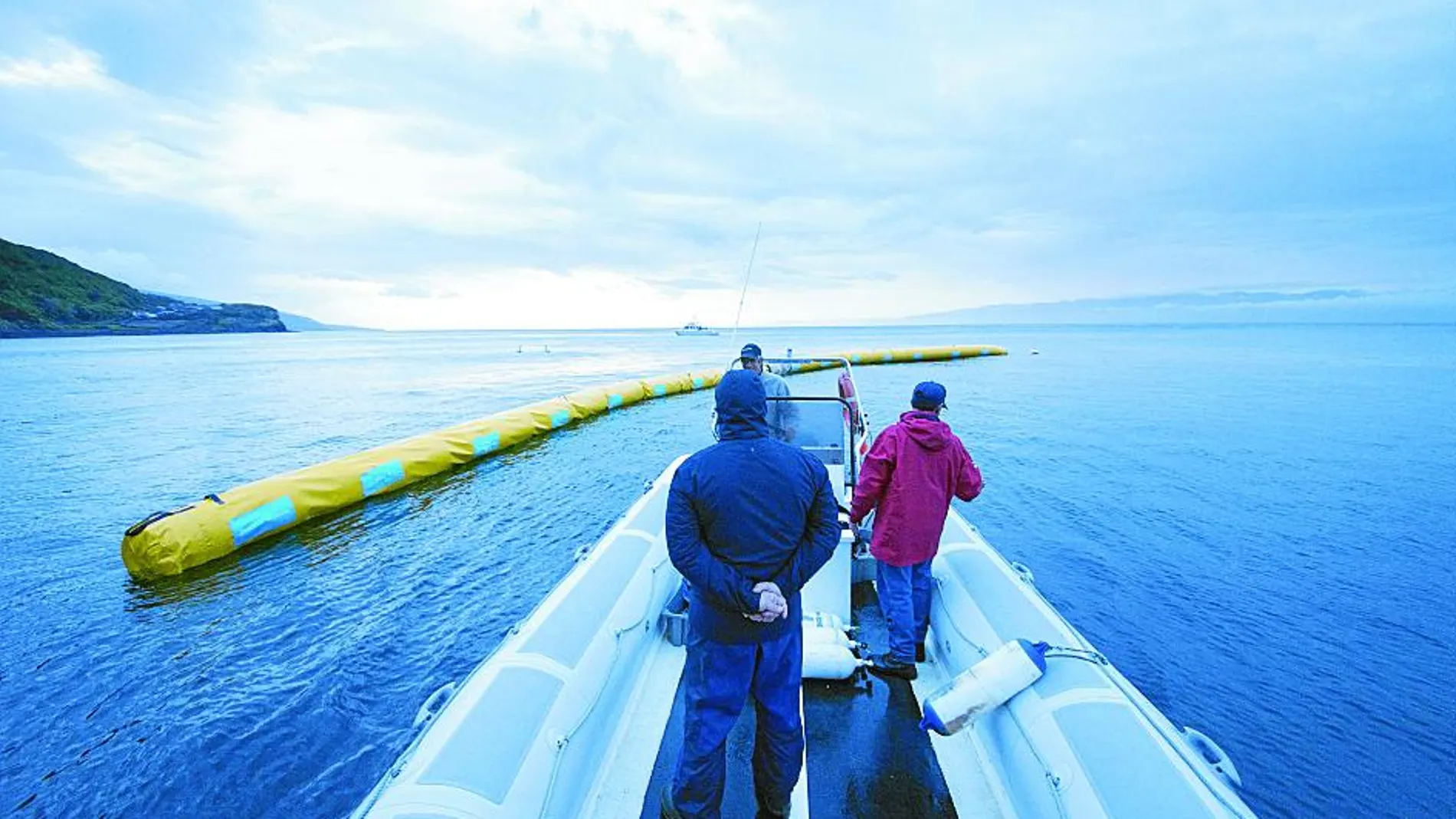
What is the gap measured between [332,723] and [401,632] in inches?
51.5

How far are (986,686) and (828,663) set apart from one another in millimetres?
1180

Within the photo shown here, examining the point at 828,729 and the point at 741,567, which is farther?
the point at 828,729

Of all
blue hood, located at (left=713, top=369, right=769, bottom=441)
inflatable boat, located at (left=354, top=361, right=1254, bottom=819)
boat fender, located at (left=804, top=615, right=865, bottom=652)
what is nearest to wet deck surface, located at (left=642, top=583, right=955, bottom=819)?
inflatable boat, located at (left=354, top=361, right=1254, bottom=819)

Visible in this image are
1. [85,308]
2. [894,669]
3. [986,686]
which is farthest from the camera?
[85,308]

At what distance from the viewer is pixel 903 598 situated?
4.03 meters

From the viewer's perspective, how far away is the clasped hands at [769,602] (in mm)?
2211

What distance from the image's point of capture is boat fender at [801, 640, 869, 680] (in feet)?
13.3

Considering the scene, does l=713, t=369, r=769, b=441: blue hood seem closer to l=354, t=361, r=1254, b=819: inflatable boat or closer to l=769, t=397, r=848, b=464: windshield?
l=354, t=361, r=1254, b=819: inflatable boat

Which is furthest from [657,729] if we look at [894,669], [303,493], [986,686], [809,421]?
[303,493]

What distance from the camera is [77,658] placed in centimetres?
550

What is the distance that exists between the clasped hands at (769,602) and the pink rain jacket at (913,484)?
178 centimetres

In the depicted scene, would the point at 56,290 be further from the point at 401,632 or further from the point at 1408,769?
the point at 1408,769

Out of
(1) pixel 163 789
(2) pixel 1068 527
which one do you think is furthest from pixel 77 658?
(2) pixel 1068 527

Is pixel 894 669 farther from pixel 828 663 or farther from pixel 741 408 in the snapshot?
pixel 741 408
